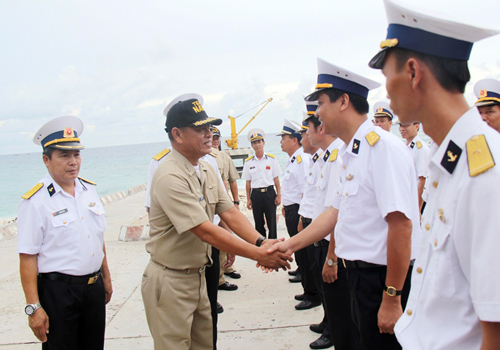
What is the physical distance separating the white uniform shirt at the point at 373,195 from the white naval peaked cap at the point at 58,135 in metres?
2.05

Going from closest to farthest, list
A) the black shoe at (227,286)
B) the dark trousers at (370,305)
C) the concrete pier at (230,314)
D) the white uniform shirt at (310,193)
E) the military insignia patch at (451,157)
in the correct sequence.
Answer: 1. the military insignia patch at (451,157)
2. the dark trousers at (370,305)
3. the concrete pier at (230,314)
4. the white uniform shirt at (310,193)
5. the black shoe at (227,286)

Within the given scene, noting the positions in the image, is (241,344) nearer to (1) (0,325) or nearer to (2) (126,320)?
(2) (126,320)

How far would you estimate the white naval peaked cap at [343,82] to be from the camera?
7.33ft

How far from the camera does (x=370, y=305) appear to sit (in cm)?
198

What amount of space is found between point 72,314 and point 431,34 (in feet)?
8.89

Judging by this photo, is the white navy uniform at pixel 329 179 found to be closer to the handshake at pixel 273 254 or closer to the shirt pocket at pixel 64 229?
the handshake at pixel 273 254

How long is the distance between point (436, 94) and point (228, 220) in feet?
6.76

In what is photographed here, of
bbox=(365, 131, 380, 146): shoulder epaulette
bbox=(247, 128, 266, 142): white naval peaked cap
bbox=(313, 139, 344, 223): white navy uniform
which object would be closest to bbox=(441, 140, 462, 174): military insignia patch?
bbox=(365, 131, 380, 146): shoulder epaulette

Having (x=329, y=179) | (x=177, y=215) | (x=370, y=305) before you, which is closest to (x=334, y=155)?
(x=329, y=179)

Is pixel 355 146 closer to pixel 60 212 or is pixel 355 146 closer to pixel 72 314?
pixel 60 212

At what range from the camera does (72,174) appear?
2670 mm

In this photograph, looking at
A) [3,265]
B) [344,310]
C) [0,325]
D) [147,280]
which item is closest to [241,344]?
[344,310]

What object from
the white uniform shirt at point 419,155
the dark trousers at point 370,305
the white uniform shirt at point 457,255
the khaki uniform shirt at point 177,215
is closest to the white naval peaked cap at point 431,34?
the white uniform shirt at point 457,255

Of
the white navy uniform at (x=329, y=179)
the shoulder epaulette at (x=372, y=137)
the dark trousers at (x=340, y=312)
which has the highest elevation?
the shoulder epaulette at (x=372, y=137)
